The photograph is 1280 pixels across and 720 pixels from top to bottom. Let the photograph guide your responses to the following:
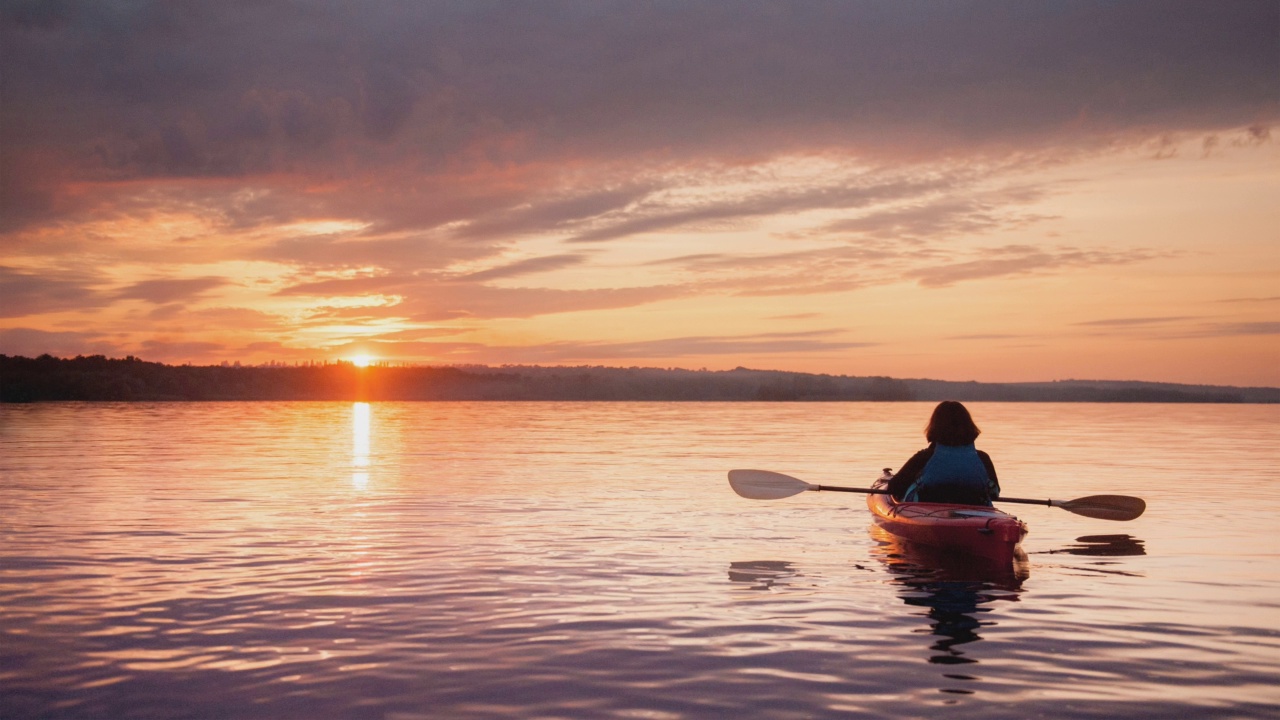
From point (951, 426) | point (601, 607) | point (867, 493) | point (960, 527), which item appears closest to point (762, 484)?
point (867, 493)

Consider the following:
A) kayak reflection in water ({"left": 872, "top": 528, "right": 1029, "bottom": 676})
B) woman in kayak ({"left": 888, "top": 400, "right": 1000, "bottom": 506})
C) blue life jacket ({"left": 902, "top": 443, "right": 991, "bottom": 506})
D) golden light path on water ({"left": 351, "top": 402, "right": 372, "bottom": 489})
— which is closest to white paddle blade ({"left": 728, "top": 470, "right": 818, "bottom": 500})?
kayak reflection in water ({"left": 872, "top": 528, "right": 1029, "bottom": 676})

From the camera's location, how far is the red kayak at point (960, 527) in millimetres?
12586

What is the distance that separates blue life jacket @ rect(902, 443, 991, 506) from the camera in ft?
46.1

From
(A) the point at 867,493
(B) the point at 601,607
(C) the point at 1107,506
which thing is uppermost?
(A) the point at 867,493

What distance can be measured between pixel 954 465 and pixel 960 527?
135 centimetres

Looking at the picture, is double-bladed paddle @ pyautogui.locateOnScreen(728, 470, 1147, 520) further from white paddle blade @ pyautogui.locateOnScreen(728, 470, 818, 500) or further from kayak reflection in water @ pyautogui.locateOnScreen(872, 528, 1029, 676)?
kayak reflection in water @ pyautogui.locateOnScreen(872, 528, 1029, 676)

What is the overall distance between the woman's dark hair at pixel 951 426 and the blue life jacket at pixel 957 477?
14 cm

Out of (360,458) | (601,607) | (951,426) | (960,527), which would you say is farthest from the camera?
(360,458)

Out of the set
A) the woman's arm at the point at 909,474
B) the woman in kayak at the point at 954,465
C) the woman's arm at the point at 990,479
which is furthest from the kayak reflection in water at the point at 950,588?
the woman's arm at the point at 990,479

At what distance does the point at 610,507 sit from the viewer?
1945 cm

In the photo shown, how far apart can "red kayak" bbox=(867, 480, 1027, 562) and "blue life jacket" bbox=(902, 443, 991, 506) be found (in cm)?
24

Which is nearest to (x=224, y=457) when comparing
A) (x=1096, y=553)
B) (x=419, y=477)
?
(x=419, y=477)

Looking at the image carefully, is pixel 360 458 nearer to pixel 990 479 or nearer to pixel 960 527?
pixel 990 479

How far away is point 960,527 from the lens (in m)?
13.0
